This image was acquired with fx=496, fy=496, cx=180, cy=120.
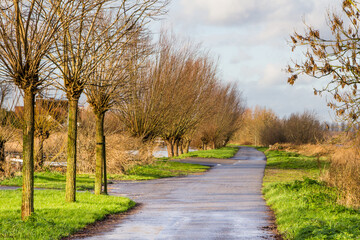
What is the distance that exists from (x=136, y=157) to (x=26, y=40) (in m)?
19.2

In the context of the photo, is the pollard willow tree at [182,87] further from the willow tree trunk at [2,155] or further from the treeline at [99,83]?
the willow tree trunk at [2,155]

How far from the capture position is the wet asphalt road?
34.0 feet

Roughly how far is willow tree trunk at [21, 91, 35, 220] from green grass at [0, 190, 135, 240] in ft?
0.93

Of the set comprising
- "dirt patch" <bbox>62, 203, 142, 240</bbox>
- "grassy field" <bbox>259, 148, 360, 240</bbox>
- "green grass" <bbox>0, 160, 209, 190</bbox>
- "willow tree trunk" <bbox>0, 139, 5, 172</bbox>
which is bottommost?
"dirt patch" <bbox>62, 203, 142, 240</bbox>

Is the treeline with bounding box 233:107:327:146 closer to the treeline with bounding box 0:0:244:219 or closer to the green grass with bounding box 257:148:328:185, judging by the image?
the treeline with bounding box 0:0:244:219

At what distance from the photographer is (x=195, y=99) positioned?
148ft

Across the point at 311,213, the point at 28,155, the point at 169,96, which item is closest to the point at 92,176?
the point at 169,96

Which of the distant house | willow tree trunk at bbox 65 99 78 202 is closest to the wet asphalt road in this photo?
willow tree trunk at bbox 65 99 78 202

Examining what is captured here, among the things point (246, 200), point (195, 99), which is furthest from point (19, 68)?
point (195, 99)

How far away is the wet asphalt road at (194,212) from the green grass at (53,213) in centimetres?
78

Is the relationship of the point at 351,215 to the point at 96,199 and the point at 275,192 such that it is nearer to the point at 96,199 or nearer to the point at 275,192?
the point at 275,192

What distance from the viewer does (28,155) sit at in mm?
10914

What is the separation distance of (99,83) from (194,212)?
4955 millimetres

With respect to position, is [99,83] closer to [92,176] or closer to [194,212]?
[194,212]
